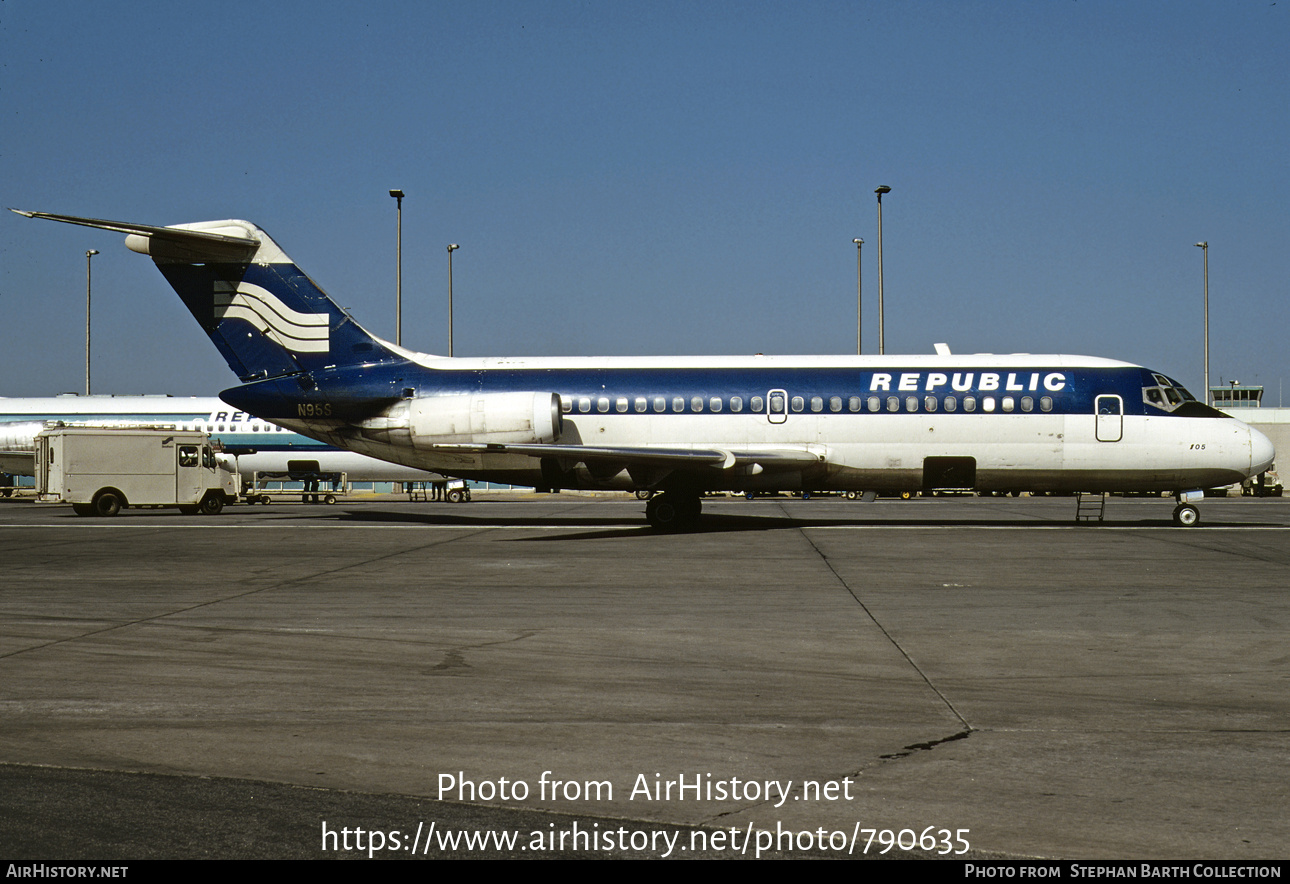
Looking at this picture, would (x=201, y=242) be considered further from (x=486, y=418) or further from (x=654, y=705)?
(x=654, y=705)

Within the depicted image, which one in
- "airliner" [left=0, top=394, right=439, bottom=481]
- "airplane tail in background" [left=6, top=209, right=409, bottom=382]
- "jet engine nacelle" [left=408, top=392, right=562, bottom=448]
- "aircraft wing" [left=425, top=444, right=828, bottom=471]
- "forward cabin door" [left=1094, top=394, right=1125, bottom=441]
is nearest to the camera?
"aircraft wing" [left=425, top=444, right=828, bottom=471]

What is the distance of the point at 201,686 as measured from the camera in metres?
8.00

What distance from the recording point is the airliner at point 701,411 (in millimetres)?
23594

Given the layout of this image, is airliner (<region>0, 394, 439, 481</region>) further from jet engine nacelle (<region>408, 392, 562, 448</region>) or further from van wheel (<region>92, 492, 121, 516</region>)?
jet engine nacelle (<region>408, 392, 562, 448</region>)

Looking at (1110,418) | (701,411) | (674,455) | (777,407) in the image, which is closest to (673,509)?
(674,455)

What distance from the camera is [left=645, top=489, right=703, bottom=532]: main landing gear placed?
24.0 metres

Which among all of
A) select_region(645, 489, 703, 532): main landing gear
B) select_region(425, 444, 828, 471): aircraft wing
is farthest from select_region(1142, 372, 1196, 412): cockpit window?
select_region(645, 489, 703, 532): main landing gear

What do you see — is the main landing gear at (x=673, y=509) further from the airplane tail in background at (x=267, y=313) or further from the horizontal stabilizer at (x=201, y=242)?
the horizontal stabilizer at (x=201, y=242)

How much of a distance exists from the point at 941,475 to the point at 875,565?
8.18 metres

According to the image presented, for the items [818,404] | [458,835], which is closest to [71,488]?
[818,404]

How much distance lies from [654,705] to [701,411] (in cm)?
1724

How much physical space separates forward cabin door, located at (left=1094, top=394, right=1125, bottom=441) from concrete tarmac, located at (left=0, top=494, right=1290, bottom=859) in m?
7.90

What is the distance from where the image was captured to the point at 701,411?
24.4 meters

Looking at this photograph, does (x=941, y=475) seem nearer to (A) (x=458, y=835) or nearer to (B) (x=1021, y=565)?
(B) (x=1021, y=565)
